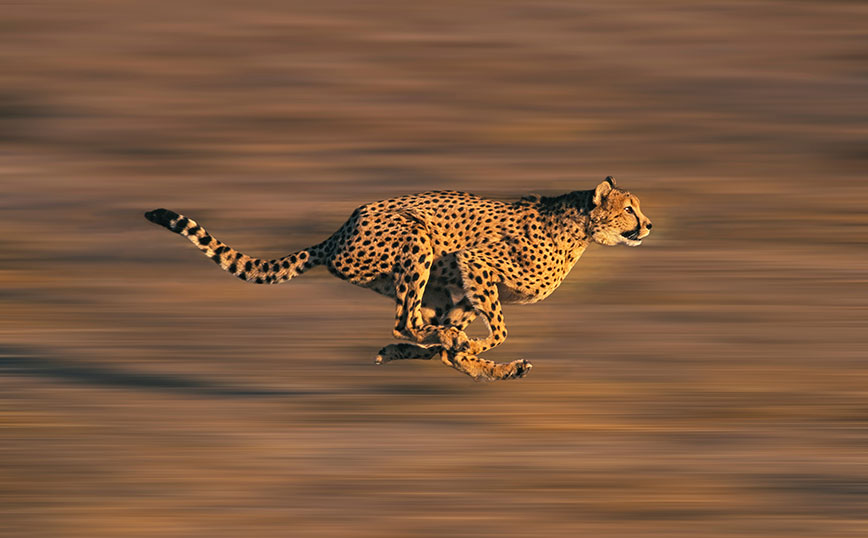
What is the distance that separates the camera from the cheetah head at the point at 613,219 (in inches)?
254

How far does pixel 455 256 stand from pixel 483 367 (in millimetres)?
410

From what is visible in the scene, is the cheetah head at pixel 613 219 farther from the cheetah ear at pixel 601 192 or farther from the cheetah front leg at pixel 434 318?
the cheetah front leg at pixel 434 318

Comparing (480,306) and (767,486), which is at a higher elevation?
(480,306)

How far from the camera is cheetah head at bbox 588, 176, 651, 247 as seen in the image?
6.46 meters

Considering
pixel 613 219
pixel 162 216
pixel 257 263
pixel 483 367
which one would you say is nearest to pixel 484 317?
pixel 483 367

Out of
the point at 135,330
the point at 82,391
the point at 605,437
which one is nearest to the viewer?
the point at 605,437

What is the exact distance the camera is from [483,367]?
6414 mm

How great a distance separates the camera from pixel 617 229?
646 cm

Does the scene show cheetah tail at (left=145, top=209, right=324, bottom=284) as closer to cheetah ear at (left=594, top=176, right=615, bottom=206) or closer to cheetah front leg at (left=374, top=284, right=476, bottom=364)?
cheetah front leg at (left=374, top=284, right=476, bottom=364)

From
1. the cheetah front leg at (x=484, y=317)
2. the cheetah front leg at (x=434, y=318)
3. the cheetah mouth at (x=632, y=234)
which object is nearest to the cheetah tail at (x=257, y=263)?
the cheetah front leg at (x=434, y=318)

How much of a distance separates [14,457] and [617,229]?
2.26m

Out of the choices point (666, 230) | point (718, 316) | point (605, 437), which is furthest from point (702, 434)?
point (666, 230)

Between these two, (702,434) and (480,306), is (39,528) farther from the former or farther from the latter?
(702,434)

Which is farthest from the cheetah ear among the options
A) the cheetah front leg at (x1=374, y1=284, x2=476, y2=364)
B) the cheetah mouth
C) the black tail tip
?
the black tail tip
